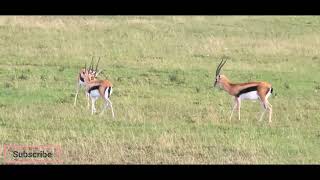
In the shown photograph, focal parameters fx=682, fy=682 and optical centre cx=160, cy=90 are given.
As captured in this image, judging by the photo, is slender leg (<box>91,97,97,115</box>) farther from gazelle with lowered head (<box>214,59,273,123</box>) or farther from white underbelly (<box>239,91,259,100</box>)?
white underbelly (<box>239,91,259,100</box>)

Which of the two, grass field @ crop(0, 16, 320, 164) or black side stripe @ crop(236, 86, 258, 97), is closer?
grass field @ crop(0, 16, 320, 164)

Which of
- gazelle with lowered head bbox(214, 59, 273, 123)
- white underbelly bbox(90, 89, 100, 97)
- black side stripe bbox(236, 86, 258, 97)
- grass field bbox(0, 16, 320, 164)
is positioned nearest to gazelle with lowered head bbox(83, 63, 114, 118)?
white underbelly bbox(90, 89, 100, 97)

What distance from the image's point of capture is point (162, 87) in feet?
59.1

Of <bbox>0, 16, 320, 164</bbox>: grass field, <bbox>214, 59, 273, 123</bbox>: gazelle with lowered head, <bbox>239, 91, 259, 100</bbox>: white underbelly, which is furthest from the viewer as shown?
<bbox>239, 91, 259, 100</bbox>: white underbelly

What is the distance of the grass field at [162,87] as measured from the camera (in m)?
12.5

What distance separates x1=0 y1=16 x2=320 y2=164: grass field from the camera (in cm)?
1253

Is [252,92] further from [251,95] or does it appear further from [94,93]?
[94,93]

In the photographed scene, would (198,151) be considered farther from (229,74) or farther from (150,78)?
(229,74)

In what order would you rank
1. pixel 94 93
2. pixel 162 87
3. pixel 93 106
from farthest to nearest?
1. pixel 162 87
2. pixel 94 93
3. pixel 93 106

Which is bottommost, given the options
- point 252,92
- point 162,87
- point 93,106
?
point 93,106

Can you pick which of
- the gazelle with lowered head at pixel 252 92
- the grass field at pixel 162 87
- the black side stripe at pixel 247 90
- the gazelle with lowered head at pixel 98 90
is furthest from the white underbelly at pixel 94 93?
the black side stripe at pixel 247 90

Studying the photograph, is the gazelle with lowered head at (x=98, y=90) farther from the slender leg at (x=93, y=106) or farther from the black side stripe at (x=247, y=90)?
the black side stripe at (x=247, y=90)

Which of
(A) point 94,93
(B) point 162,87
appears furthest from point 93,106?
(B) point 162,87

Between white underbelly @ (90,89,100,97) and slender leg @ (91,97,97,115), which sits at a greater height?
white underbelly @ (90,89,100,97)
